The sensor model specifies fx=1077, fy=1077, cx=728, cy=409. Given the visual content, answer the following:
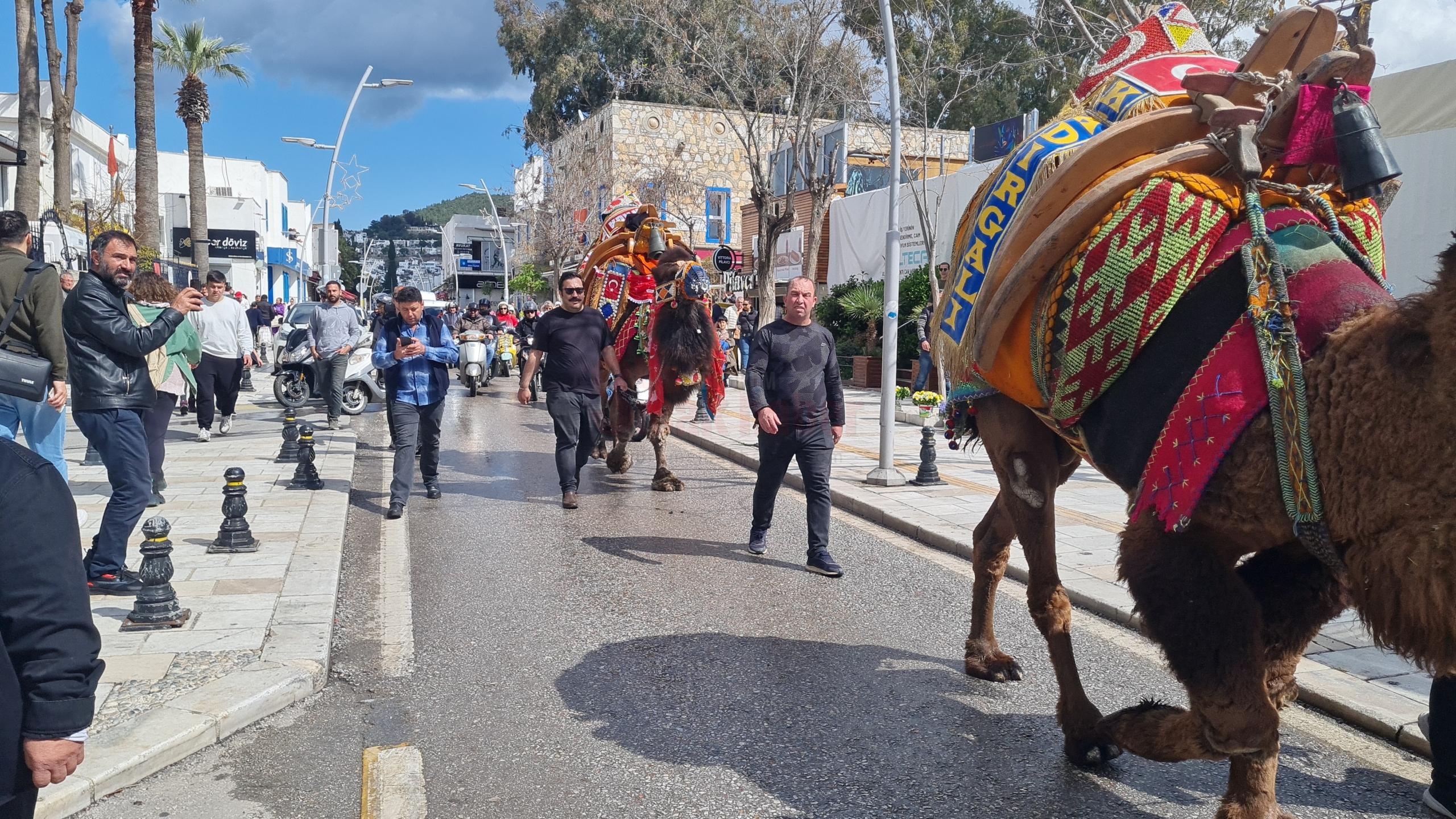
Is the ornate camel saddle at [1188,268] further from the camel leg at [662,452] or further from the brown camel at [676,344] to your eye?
the camel leg at [662,452]

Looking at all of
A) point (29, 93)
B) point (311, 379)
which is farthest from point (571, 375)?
point (29, 93)

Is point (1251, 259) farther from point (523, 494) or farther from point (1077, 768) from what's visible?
point (523, 494)

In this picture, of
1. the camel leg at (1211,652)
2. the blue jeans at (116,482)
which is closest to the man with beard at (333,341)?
the blue jeans at (116,482)

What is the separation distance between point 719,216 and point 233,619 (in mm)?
40761

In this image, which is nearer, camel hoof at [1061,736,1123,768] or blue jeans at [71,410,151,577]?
camel hoof at [1061,736,1123,768]

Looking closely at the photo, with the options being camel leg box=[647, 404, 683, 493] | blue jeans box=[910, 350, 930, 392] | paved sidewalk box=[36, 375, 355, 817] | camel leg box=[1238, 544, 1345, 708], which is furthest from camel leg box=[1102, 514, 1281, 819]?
blue jeans box=[910, 350, 930, 392]

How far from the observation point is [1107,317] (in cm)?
332

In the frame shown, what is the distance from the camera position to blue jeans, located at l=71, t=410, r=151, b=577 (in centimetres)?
603

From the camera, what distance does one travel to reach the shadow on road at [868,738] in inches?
152

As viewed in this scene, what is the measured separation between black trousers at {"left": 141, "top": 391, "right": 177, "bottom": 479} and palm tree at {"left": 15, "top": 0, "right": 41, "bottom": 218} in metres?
7.47

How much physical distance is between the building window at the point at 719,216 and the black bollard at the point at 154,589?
40.2 m

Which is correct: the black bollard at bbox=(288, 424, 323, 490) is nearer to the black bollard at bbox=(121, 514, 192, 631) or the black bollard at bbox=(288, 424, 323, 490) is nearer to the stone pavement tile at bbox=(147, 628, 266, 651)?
the black bollard at bbox=(121, 514, 192, 631)

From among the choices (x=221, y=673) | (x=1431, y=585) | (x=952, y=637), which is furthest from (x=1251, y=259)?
(x=221, y=673)

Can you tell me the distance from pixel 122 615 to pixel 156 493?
3.61 meters
